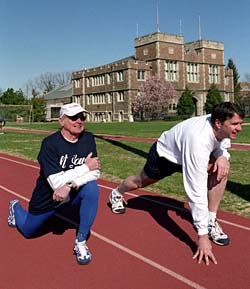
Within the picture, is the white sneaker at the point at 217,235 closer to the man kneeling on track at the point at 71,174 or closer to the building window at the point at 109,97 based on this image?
the man kneeling on track at the point at 71,174

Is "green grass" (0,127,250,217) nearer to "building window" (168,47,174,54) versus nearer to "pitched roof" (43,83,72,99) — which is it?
"building window" (168,47,174,54)

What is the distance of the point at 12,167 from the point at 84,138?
24.1 feet

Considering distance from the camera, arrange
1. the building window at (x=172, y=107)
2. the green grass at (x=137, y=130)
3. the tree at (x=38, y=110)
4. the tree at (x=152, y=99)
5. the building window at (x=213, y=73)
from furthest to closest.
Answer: the building window at (x=213, y=73) < the building window at (x=172, y=107) < the tree at (x=38, y=110) < the tree at (x=152, y=99) < the green grass at (x=137, y=130)

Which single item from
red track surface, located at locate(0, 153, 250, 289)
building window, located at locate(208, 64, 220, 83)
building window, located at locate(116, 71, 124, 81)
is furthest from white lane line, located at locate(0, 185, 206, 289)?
building window, located at locate(208, 64, 220, 83)

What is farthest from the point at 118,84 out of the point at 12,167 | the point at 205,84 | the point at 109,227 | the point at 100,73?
the point at 109,227

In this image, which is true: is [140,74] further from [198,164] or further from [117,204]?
[198,164]

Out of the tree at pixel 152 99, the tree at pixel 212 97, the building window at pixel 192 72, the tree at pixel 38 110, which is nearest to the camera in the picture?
the tree at pixel 152 99

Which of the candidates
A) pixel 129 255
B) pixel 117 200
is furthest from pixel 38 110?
pixel 129 255

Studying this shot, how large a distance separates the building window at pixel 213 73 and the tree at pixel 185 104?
1001 centimetres

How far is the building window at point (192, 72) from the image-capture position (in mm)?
71625

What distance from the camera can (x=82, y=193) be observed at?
14.6ft

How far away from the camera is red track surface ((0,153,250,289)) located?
3.74 metres

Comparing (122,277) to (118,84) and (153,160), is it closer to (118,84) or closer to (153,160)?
(153,160)

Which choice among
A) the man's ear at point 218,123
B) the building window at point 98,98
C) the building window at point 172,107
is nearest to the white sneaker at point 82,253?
Result: the man's ear at point 218,123
